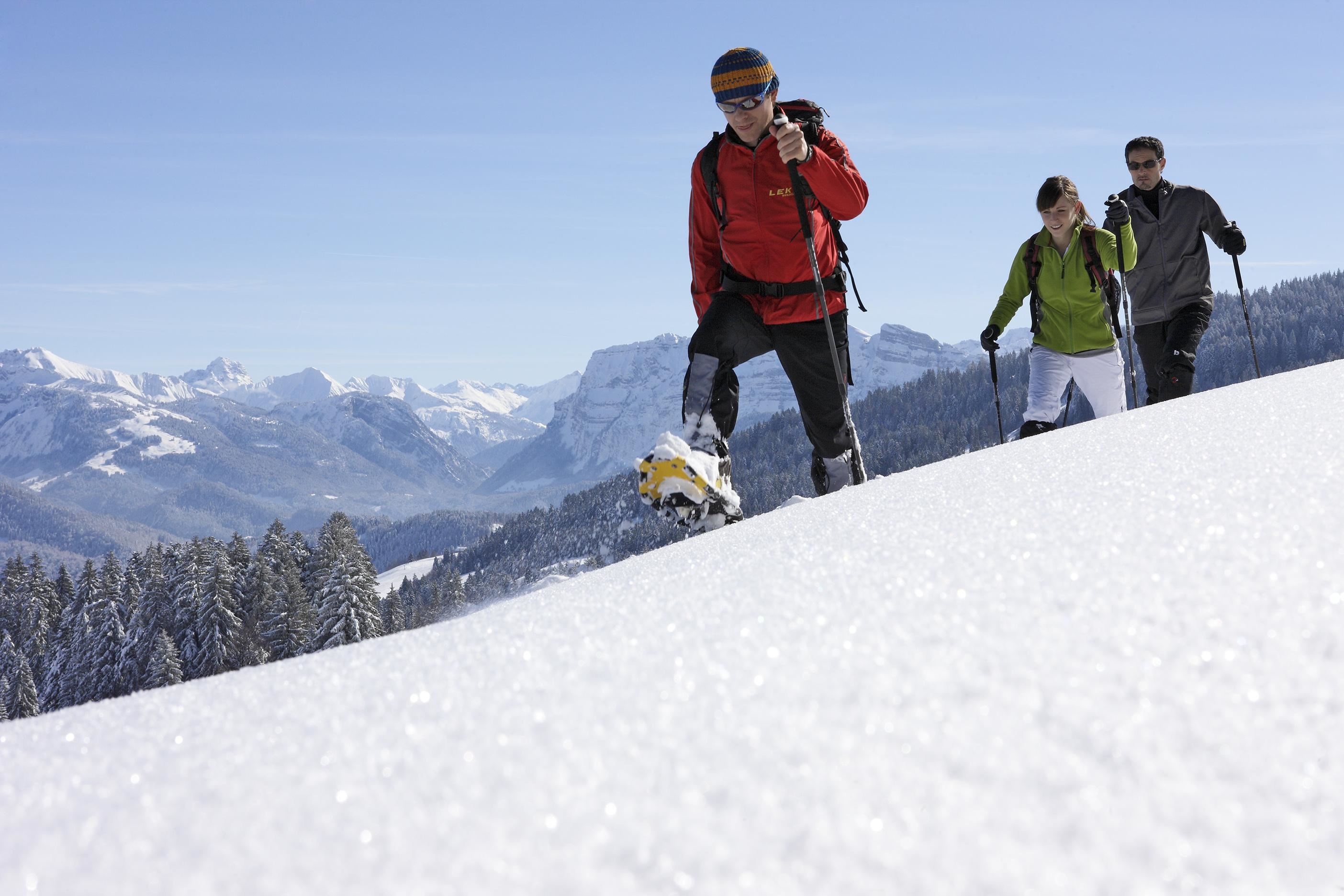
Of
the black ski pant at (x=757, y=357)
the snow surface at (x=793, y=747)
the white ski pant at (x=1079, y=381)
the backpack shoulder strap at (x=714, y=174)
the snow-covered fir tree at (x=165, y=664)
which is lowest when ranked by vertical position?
the snow-covered fir tree at (x=165, y=664)

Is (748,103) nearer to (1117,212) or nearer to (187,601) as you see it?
(1117,212)

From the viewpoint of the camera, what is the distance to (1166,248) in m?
7.43

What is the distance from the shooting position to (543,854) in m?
0.85

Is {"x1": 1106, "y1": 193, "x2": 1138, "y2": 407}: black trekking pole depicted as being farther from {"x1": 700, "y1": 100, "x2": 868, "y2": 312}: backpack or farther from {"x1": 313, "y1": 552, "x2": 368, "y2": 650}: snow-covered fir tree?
{"x1": 313, "y1": 552, "x2": 368, "y2": 650}: snow-covered fir tree

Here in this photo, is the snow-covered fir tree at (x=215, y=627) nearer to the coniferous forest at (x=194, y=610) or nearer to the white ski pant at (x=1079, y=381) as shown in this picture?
Answer: the coniferous forest at (x=194, y=610)

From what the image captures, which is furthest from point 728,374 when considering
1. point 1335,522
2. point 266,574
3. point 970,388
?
point 970,388

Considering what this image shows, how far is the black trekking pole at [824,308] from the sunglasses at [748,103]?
0.12m

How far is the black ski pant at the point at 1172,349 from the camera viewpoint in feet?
22.7

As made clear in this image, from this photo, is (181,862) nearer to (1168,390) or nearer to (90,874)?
(90,874)

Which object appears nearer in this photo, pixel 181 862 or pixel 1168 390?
pixel 181 862

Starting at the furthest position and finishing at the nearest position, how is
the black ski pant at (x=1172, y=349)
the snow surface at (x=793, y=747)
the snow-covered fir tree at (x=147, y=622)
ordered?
the snow-covered fir tree at (x=147, y=622), the black ski pant at (x=1172, y=349), the snow surface at (x=793, y=747)

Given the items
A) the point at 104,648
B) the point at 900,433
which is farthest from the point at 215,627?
the point at 900,433

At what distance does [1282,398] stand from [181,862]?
3715mm

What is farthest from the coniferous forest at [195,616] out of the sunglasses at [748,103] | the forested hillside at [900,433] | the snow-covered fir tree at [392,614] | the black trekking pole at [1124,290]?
the forested hillside at [900,433]
